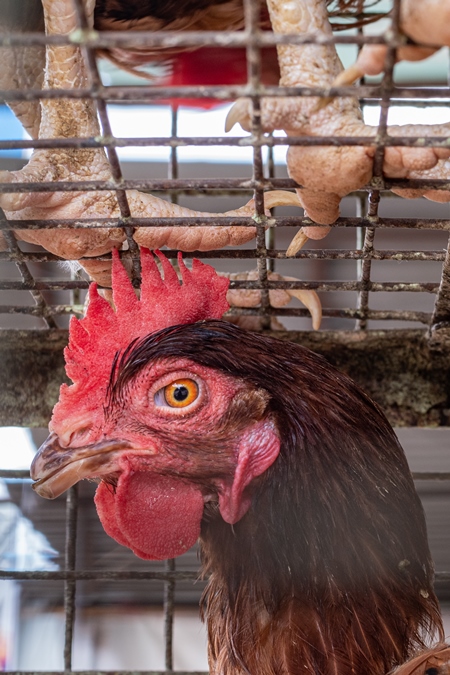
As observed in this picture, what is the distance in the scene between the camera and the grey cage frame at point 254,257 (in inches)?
34.5

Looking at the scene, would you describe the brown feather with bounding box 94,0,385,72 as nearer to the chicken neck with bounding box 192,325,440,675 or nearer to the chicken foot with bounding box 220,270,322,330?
the chicken foot with bounding box 220,270,322,330

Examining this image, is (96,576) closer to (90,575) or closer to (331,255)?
(90,575)

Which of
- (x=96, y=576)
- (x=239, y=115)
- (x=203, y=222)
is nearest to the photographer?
Result: (x=239, y=115)

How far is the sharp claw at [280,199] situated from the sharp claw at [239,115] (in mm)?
335

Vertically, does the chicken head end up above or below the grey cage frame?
below

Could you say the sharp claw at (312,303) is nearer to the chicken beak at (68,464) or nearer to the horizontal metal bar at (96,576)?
the chicken beak at (68,464)

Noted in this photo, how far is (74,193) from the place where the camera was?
1.25m

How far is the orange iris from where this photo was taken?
4.06 ft

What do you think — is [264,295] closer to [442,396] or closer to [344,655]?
[442,396]

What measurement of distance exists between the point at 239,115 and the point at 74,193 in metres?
0.40

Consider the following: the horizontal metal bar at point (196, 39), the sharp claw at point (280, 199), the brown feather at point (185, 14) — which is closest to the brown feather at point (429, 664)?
the sharp claw at point (280, 199)

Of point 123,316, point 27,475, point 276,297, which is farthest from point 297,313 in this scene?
point 27,475

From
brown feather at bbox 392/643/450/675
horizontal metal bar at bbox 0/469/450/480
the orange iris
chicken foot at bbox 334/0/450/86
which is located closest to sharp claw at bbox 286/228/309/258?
the orange iris

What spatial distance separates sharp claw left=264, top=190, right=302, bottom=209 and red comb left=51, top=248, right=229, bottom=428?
0.55 ft
